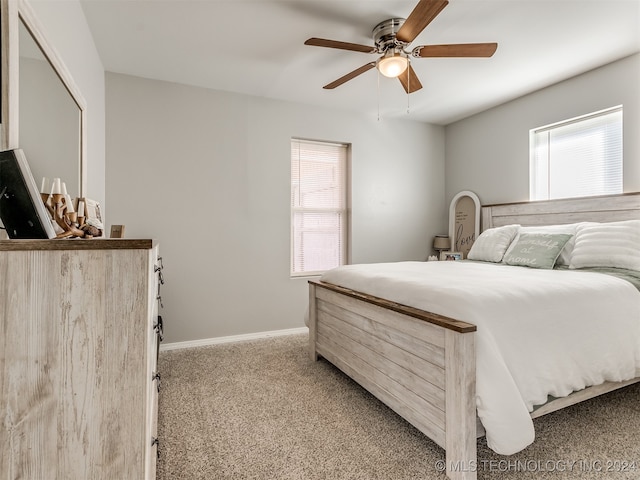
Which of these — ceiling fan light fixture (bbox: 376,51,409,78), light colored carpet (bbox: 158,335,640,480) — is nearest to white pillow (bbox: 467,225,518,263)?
light colored carpet (bbox: 158,335,640,480)

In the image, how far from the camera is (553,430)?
1914 millimetres

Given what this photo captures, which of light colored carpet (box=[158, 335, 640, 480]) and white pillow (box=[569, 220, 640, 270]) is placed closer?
light colored carpet (box=[158, 335, 640, 480])

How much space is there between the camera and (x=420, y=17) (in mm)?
1880

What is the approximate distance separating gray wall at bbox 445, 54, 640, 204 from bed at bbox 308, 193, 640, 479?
A: 1.20 meters

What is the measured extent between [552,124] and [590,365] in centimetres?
265

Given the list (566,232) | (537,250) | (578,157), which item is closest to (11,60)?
(537,250)

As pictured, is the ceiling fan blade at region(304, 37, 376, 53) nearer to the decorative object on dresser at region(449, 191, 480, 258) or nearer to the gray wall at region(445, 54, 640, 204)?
the gray wall at region(445, 54, 640, 204)

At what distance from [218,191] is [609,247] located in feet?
10.9

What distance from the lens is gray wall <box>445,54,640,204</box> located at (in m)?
2.89

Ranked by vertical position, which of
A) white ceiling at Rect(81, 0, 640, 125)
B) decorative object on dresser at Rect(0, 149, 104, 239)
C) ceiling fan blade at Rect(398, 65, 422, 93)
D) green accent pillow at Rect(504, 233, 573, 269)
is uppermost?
white ceiling at Rect(81, 0, 640, 125)

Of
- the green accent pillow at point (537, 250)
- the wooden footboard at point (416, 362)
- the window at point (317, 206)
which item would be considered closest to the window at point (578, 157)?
the green accent pillow at point (537, 250)

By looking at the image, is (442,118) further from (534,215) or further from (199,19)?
(199,19)

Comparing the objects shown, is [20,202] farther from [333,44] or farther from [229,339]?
[229,339]

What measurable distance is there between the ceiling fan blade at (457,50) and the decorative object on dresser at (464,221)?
2322 mm
